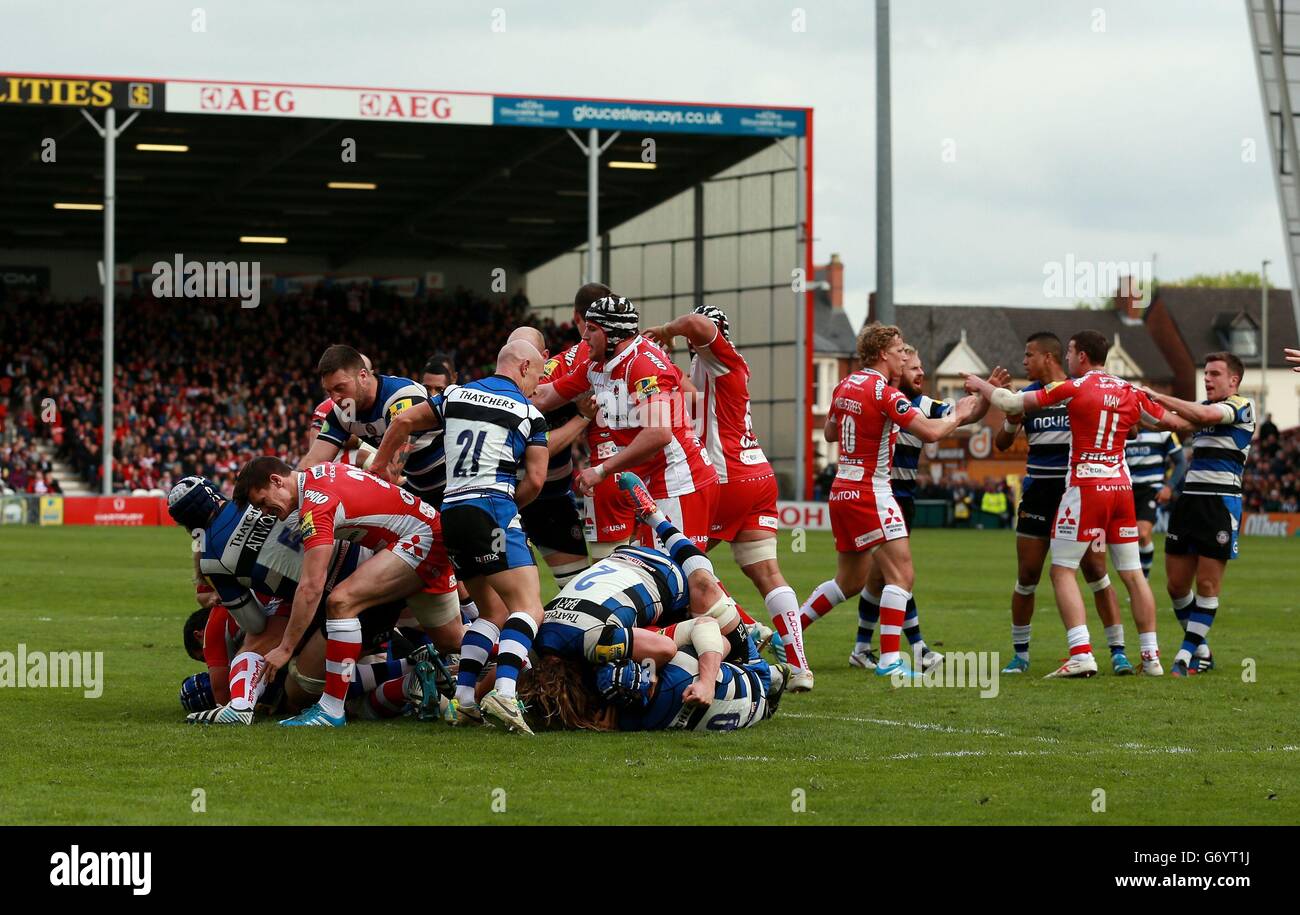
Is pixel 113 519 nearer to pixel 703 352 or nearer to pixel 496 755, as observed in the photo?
pixel 703 352

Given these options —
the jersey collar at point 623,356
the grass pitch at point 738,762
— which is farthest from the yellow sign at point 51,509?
the jersey collar at point 623,356

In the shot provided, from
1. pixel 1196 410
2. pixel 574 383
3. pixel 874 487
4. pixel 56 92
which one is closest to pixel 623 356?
pixel 574 383

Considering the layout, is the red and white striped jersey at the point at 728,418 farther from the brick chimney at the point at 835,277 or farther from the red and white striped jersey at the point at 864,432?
the brick chimney at the point at 835,277

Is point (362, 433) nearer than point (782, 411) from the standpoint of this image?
Yes

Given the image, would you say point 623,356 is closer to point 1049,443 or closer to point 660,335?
point 660,335

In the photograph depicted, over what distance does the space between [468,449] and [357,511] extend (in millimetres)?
748

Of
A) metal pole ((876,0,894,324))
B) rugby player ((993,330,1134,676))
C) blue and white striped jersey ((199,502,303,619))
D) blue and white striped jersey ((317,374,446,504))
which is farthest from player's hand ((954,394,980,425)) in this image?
metal pole ((876,0,894,324))

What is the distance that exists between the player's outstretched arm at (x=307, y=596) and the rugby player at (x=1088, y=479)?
4.98 m

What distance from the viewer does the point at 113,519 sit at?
40688 millimetres

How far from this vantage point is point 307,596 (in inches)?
359
